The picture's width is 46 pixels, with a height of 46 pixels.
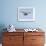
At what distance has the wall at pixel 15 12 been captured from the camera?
3998 millimetres

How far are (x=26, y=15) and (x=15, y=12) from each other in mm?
372

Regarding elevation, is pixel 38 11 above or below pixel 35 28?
above

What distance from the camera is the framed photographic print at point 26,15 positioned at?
3982 millimetres

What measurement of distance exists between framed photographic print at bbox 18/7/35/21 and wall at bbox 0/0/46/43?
101 millimetres

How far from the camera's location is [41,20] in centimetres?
403

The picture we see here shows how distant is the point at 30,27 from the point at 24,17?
0.39 m

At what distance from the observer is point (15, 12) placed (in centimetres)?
401

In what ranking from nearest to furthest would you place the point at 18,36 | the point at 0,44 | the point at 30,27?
the point at 18,36, the point at 0,44, the point at 30,27

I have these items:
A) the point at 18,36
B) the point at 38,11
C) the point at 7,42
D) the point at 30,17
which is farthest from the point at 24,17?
the point at 7,42

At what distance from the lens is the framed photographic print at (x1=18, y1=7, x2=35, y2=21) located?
13.1 feet

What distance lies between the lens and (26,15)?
400 centimetres

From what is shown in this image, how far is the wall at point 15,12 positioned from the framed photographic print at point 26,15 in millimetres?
101

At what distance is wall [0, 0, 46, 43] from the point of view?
4.00m

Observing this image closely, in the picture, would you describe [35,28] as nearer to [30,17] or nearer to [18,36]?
[30,17]
